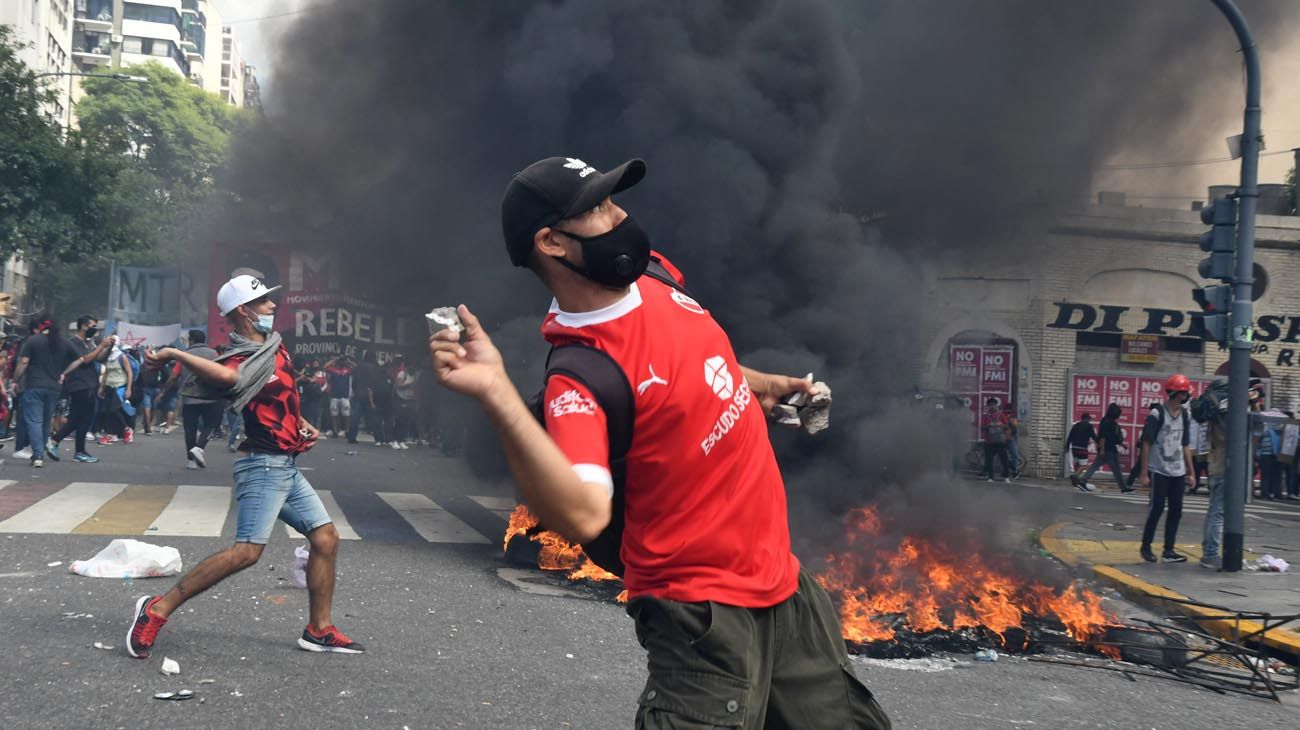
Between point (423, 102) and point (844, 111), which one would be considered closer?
point (844, 111)

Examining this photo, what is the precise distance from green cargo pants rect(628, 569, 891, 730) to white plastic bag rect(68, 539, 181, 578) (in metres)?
5.44

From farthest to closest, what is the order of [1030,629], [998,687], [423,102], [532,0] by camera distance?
1. [423,102]
2. [532,0]
3. [1030,629]
4. [998,687]

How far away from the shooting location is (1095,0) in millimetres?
12812

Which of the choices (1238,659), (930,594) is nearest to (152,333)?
(930,594)

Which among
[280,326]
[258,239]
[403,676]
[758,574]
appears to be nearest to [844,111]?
[403,676]

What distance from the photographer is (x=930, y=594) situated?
6898 millimetres

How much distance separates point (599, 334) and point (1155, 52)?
12.3m

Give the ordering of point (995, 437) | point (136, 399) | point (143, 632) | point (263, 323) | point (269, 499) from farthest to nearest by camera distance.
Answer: point (995, 437)
point (136, 399)
point (263, 323)
point (269, 499)
point (143, 632)

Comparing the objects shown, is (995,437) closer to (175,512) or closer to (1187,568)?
(1187,568)

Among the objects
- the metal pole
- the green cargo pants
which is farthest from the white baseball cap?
the metal pole

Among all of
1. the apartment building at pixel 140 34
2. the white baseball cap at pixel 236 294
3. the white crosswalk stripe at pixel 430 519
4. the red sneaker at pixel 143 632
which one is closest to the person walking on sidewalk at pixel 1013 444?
the white crosswalk stripe at pixel 430 519

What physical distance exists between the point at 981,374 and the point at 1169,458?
1374 centimetres

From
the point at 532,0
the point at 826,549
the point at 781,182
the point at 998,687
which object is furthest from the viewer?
the point at 532,0

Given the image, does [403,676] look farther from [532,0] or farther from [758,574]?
[532,0]
